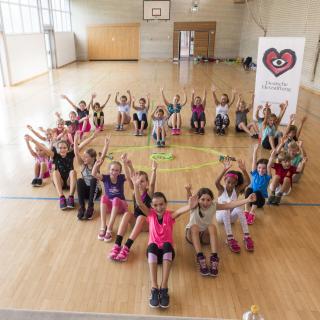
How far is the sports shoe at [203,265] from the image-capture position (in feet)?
10.7

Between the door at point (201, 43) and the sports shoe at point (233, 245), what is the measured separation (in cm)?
2262

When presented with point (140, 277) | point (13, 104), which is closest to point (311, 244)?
point (140, 277)

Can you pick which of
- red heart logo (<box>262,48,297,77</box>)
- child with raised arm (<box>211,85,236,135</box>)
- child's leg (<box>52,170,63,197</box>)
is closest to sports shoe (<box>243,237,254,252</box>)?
child's leg (<box>52,170,63,197</box>)

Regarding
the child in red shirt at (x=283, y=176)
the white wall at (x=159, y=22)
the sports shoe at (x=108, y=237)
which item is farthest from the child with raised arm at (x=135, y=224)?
the white wall at (x=159, y=22)

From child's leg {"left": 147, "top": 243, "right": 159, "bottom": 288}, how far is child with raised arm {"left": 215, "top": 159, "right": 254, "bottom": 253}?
96 centimetres

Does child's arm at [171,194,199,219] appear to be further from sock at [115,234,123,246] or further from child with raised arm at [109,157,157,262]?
sock at [115,234,123,246]

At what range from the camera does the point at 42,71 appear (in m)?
17.9

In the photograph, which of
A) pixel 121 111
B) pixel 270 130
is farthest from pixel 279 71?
pixel 121 111

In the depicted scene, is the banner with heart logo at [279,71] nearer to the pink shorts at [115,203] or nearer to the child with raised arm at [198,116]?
the child with raised arm at [198,116]

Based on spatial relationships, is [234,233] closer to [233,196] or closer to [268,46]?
[233,196]

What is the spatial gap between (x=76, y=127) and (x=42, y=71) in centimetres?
1264

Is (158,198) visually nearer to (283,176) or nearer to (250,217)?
(250,217)

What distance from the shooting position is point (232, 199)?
382cm

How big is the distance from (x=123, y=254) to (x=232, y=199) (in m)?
1.39
